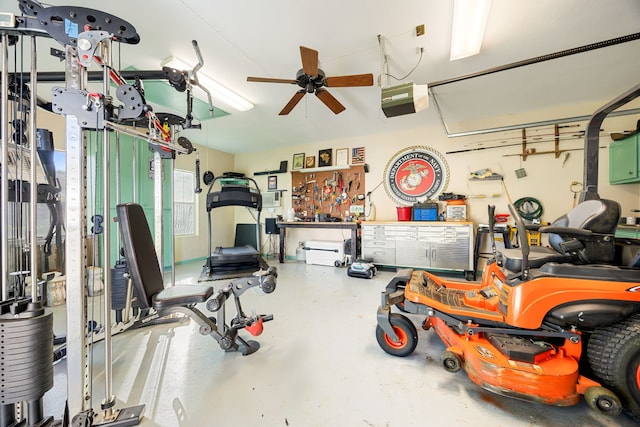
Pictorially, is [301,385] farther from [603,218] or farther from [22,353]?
[603,218]

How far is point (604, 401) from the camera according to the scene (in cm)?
121

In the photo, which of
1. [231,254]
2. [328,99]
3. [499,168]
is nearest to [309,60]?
[328,99]

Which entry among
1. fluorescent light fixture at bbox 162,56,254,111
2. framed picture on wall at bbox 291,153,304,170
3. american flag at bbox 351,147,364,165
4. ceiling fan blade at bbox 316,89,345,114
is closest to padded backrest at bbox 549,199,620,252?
ceiling fan blade at bbox 316,89,345,114

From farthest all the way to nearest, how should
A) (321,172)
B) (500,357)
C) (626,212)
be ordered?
1. (321,172)
2. (626,212)
3. (500,357)

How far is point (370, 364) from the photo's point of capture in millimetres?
1783

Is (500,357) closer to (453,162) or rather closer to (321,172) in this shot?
Result: (453,162)

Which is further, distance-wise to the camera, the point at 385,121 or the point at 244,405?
the point at 385,121

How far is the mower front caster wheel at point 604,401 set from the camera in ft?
3.89

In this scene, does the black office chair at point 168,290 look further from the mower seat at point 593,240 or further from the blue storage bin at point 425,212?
the blue storage bin at point 425,212

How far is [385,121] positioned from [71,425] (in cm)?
501

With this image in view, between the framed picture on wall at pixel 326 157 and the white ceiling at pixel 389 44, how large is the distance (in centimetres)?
189

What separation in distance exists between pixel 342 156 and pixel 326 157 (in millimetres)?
393

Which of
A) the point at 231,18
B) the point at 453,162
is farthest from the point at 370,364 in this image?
the point at 453,162

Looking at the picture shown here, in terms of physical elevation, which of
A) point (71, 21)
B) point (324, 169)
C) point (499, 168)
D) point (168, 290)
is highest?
point (324, 169)
